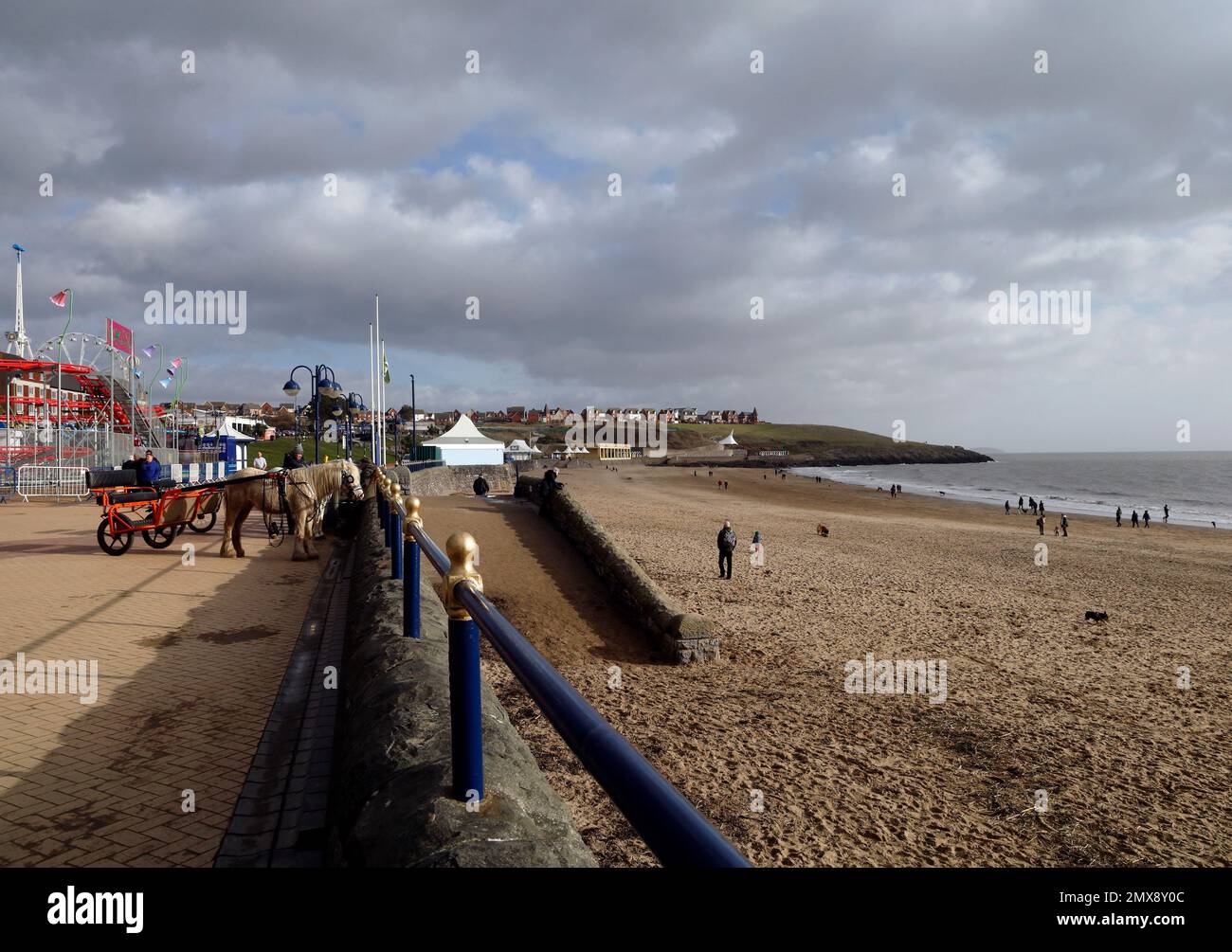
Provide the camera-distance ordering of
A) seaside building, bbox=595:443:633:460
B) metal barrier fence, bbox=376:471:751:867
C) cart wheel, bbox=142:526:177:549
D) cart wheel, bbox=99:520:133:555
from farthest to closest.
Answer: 1. seaside building, bbox=595:443:633:460
2. cart wheel, bbox=142:526:177:549
3. cart wheel, bbox=99:520:133:555
4. metal barrier fence, bbox=376:471:751:867

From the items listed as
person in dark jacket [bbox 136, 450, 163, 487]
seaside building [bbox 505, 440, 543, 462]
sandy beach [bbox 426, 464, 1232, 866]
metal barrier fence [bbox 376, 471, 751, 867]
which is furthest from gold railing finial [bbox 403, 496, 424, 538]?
seaside building [bbox 505, 440, 543, 462]

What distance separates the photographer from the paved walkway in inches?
157

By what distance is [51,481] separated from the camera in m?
26.0

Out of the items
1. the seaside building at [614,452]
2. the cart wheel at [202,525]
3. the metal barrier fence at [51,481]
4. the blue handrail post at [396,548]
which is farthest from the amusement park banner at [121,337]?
the seaside building at [614,452]

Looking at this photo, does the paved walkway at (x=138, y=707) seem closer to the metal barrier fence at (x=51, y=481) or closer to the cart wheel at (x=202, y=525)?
the cart wheel at (x=202, y=525)

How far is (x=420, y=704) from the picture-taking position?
346 cm

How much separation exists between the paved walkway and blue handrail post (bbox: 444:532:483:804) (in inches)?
89.1

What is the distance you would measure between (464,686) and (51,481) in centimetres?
3108

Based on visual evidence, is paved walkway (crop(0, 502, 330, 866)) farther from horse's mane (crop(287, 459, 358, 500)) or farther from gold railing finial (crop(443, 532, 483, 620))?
gold railing finial (crop(443, 532, 483, 620))

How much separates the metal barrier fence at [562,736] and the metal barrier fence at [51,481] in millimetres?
29302

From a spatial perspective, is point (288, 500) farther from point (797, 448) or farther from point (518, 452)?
point (797, 448)

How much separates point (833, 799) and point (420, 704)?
503 cm
